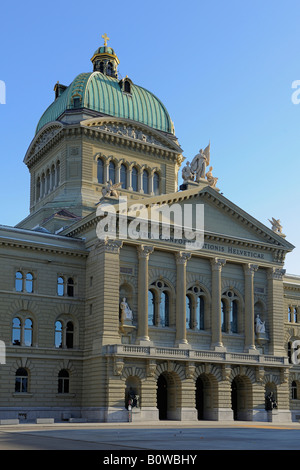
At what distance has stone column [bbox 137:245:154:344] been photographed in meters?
57.9

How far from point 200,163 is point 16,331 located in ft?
79.6

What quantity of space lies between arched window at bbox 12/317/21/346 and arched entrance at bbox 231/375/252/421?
20.8 meters

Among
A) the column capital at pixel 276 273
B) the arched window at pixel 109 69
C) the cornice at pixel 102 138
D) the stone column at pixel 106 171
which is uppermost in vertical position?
the arched window at pixel 109 69

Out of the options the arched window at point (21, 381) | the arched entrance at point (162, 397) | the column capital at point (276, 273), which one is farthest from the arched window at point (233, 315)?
the arched window at point (21, 381)

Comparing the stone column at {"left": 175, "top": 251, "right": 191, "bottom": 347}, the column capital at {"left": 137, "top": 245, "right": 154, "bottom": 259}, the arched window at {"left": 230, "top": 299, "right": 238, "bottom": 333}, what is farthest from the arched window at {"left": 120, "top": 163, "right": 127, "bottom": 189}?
the arched window at {"left": 230, "top": 299, "right": 238, "bottom": 333}

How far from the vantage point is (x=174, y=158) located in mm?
78312

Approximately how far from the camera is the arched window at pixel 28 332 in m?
56.7

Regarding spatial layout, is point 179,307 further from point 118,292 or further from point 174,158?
point 174,158

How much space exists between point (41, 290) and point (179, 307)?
12078 millimetres

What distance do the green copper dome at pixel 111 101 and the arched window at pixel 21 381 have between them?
30.2 meters

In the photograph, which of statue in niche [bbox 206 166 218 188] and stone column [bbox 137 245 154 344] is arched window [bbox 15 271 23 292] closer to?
stone column [bbox 137 245 154 344]

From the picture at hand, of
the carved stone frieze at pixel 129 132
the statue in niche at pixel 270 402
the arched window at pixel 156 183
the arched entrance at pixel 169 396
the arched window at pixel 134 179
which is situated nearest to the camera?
the arched entrance at pixel 169 396

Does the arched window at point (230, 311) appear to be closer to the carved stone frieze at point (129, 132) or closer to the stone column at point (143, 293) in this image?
the stone column at point (143, 293)
